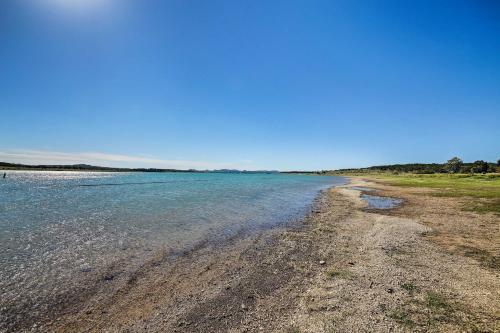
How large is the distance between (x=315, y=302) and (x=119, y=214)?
2263cm

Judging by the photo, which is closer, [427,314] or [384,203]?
[427,314]

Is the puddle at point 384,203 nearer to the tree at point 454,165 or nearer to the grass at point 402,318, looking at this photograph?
the grass at point 402,318

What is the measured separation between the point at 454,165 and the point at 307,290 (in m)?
164

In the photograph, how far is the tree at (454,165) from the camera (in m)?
135

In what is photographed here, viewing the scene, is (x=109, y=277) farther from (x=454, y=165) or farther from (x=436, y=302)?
(x=454, y=165)

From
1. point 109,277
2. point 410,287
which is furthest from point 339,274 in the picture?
point 109,277

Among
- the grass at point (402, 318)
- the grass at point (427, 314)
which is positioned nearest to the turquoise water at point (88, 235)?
the grass at point (402, 318)

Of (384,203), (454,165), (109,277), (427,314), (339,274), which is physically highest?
(454,165)

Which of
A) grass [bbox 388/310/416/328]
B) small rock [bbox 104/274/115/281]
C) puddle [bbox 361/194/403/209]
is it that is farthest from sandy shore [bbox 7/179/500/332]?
puddle [bbox 361/194/403/209]

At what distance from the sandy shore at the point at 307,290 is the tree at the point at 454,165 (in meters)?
149

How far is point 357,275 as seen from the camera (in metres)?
10.7

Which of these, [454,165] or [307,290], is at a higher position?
[454,165]

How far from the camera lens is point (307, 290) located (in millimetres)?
9641

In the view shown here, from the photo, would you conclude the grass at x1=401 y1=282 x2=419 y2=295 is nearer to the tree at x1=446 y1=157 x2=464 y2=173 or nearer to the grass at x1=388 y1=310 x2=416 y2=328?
the grass at x1=388 y1=310 x2=416 y2=328
